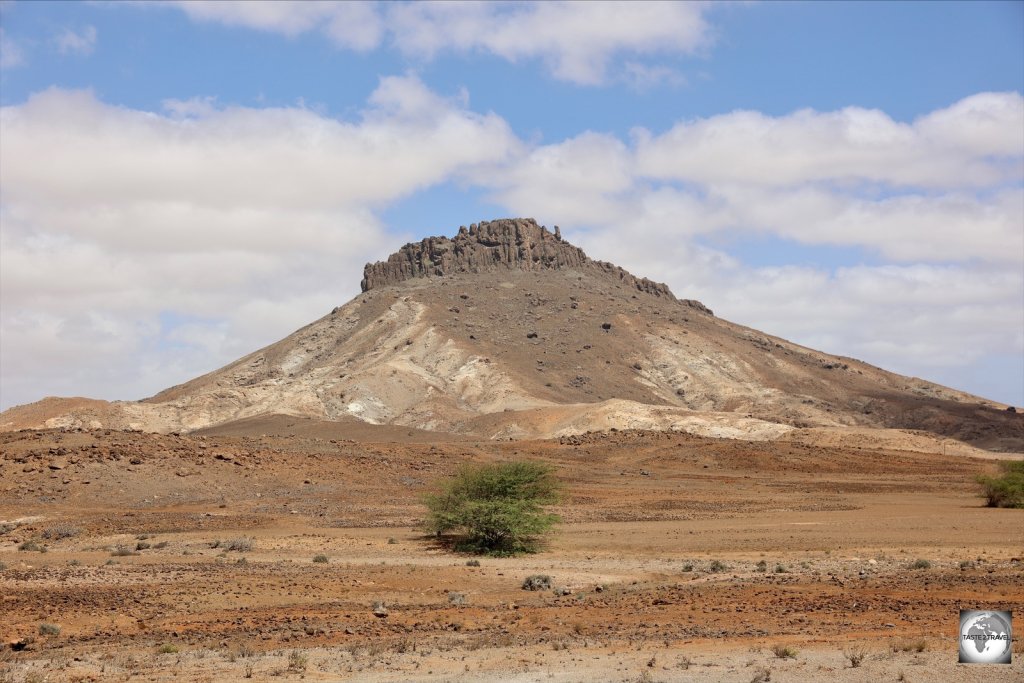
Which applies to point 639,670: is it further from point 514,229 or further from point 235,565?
point 514,229

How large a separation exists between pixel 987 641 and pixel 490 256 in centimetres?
16128

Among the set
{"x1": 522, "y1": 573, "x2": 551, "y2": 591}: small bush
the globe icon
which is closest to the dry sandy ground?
the globe icon

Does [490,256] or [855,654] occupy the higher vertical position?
[490,256]

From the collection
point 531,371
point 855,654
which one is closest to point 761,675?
point 855,654

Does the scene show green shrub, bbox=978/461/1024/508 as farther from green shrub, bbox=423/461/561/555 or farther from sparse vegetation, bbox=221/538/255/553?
sparse vegetation, bbox=221/538/255/553

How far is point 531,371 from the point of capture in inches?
5177

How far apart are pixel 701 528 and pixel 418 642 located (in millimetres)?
24645

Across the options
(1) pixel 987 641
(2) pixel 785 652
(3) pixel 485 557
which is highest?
(1) pixel 987 641

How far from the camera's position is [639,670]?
52.8ft

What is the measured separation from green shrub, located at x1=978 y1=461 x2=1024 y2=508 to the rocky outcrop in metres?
126

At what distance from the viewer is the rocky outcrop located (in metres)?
174

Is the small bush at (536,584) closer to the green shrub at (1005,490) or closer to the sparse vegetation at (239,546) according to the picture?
the sparse vegetation at (239,546)

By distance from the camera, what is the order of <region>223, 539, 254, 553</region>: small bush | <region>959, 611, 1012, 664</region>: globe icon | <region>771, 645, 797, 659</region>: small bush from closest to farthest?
<region>959, 611, 1012, 664</region>: globe icon, <region>771, 645, 797, 659</region>: small bush, <region>223, 539, 254, 553</region>: small bush

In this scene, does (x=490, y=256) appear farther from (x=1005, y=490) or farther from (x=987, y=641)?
(x=987, y=641)
